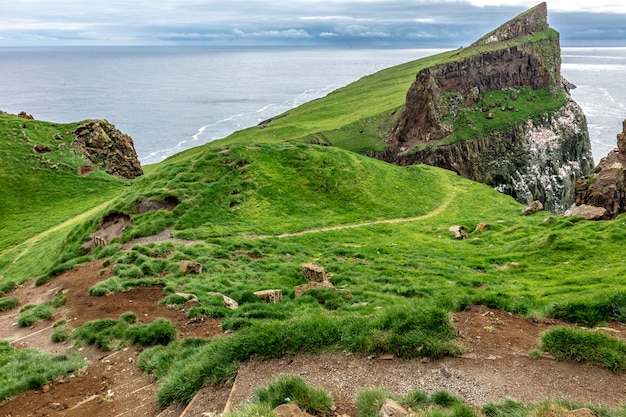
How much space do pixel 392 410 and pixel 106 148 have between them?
66.7m

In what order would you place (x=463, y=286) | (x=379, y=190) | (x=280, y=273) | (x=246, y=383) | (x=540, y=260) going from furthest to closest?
(x=379, y=190), (x=540, y=260), (x=280, y=273), (x=463, y=286), (x=246, y=383)

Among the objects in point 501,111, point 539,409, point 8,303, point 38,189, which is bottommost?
point 8,303

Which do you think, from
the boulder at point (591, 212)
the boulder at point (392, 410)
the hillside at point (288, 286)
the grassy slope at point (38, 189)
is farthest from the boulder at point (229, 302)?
the boulder at point (591, 212)

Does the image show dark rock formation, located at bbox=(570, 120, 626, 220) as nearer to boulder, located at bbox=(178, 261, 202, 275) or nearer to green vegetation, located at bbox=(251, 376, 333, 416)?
boulder, located at bbox=(178, 261, 202, 275)

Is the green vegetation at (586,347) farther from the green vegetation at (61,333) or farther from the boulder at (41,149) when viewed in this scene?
the boulder at (41,149)

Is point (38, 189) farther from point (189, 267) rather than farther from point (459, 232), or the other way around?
point (459, 232)

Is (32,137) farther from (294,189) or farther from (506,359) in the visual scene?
(506,359)

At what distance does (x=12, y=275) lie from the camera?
31.1 m

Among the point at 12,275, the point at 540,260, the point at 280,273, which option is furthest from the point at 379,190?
the point at 12,275

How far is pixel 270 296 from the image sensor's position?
17.6 meters

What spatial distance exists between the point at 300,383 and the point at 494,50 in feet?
437

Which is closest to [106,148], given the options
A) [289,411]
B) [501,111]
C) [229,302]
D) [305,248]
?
[305,248]

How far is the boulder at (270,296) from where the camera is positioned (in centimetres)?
1752

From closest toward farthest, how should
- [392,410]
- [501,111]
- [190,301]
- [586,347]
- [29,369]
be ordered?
1. [392,410]
2. [586,347]
3. [29,369]
4. [190,301]
5. [501,111]
